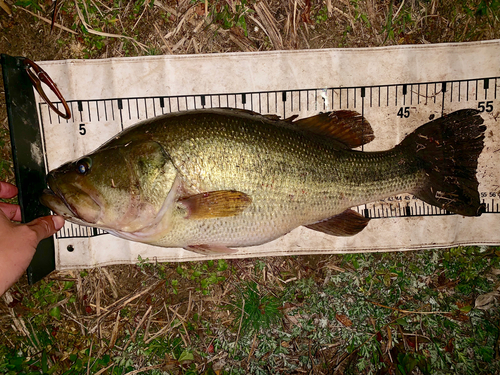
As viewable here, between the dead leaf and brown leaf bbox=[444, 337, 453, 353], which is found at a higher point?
the dead leaf

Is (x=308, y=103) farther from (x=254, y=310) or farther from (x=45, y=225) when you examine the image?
(x=45, y=225)

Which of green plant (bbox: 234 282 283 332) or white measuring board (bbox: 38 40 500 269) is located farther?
green plant (bbox: 234 282 283 332)

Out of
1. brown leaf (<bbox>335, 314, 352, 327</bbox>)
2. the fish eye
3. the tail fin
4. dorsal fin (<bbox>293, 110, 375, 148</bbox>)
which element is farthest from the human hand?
the tail fin

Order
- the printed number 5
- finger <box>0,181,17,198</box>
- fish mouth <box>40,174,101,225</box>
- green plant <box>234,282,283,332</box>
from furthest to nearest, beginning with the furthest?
1. green plant <box>234,282,283,332</box>
2. the printed number 5
3. finger <box>0,181,17,198</box>
4. fish mouth <box>40,174,101,225</box>

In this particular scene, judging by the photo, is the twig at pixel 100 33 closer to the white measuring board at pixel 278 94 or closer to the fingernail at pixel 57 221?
the white measuring board at pixel 278 94

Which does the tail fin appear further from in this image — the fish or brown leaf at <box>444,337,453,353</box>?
brown leaf at <box>444,337,453,353</box>

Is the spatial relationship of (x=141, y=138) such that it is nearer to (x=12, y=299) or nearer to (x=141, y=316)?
(x=141, y=316)

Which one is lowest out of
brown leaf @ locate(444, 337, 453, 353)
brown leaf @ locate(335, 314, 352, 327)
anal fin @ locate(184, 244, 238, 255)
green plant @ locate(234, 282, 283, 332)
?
brown leaf @ locate(444, 337, 453, 353)

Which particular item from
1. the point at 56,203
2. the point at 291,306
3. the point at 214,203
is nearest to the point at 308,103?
the point at 214,203
